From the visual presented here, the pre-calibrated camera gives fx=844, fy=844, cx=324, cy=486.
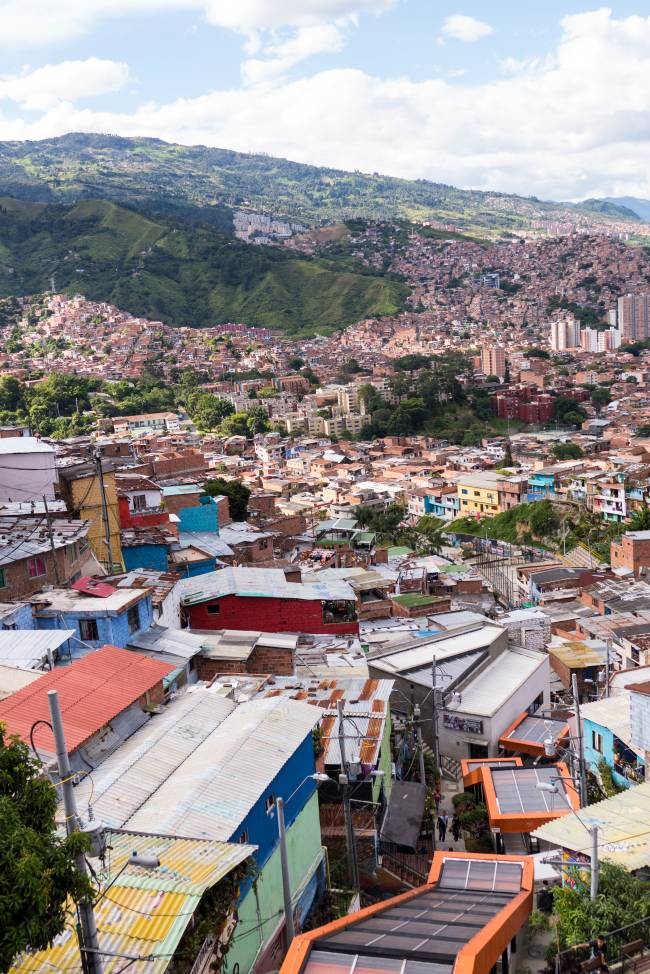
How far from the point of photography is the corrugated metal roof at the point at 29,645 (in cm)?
948

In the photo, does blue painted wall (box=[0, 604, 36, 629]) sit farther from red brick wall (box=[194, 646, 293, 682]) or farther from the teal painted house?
A: the teal painted house

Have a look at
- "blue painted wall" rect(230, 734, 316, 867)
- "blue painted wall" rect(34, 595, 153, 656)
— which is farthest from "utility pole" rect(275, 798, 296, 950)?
"blue painted wall" rect(34, 595, 153, 656)

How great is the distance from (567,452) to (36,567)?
42.8 metres

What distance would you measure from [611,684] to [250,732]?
8976 millimetres

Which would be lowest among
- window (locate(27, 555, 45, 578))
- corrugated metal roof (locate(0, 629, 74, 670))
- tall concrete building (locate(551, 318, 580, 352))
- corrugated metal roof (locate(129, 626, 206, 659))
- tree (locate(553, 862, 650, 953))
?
tree (locate(553, 862, 650, 953))

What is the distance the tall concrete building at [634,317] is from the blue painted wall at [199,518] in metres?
91.1

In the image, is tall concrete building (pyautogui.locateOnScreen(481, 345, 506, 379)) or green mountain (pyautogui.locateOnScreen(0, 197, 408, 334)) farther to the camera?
green mountain (pyautogui.locateOnScreen(0, 197, 408, 334))

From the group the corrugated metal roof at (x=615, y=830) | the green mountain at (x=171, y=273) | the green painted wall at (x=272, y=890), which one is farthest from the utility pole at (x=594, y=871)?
the green mountain at (x=171, y=273)

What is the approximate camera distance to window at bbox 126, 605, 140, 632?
11.4 m

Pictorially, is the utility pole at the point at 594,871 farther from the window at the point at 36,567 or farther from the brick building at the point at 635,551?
the brick building at the point at 635,551

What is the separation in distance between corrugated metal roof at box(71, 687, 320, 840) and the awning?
2427mm

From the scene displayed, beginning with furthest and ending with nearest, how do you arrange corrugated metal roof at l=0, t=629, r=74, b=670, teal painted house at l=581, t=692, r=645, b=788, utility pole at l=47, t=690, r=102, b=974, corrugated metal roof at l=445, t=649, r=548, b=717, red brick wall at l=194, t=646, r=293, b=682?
corrugated metal roof at l=445, t=649, r=548, b=717
red brick wall at l=194, t=646, r=293, b=682
teal painted house at l=581, t=692, r=645, b=788
corrugated metal roof at l=0, t=629, r=74, b=670
utility pole at l=47, t=690, r=102, b=974

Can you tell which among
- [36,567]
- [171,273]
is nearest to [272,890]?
[36,567]

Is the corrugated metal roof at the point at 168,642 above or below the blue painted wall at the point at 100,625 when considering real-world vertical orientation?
below
